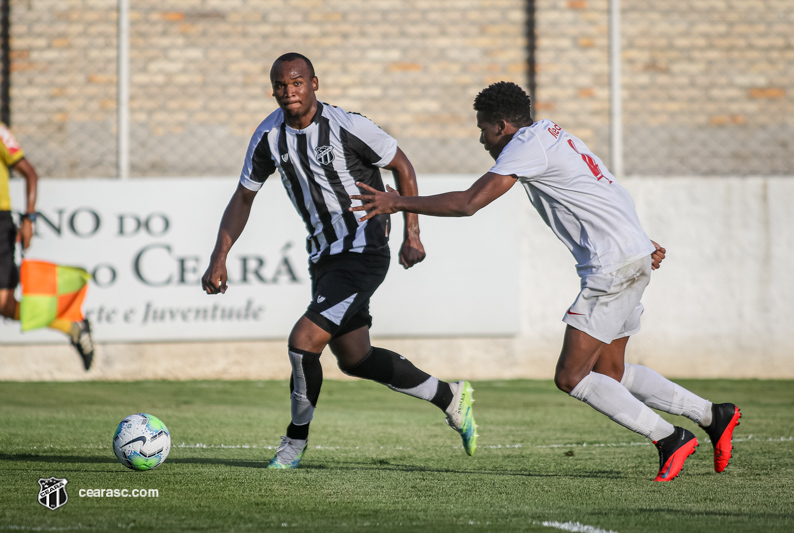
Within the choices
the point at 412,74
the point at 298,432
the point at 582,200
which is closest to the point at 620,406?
the point at 582,200

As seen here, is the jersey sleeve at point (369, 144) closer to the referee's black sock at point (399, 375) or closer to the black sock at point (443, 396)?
the referee's black sock at point (399, 375)

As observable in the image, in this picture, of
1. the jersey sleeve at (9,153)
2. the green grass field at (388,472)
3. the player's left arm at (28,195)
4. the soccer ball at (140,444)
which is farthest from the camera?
the jersey sleeve at (9,153)

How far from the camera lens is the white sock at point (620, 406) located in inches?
178

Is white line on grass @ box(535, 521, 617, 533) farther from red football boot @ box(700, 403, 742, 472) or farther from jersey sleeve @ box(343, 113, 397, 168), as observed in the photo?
jersey sleeve @ box(343, 113, 397, 168)

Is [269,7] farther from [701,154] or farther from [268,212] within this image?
[701,154]

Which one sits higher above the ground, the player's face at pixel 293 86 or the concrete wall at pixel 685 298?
the player's face at pixel 293 86

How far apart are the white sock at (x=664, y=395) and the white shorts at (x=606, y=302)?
1.21 feet

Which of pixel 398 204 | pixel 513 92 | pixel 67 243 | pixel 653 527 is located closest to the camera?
pixel 653 527

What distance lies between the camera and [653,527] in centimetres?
360

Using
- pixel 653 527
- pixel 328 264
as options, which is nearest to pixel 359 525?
pixel 653 527

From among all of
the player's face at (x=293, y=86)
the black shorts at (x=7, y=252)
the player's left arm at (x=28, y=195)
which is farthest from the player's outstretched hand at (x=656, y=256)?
A: the black shorts at (x=7, y=252)

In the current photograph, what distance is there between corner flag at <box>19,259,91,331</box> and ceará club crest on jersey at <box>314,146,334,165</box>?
369 cm

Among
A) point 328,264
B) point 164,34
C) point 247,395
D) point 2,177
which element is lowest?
point 247,395

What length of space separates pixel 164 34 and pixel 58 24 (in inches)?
45.3
